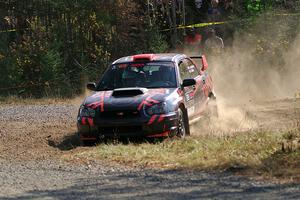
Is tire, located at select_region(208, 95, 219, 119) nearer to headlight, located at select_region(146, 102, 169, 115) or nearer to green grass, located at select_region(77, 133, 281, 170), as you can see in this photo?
headlight, located at select_region(146, 102, 169, 115)

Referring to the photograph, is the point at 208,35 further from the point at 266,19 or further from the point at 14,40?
the point at 14,40

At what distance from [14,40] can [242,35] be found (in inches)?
334

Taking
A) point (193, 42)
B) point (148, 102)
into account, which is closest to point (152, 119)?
point (148, 102)

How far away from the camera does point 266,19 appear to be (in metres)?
24.9

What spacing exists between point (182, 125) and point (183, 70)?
166cm

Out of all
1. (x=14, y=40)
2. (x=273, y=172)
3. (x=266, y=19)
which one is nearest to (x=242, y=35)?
(x=266, y=19)

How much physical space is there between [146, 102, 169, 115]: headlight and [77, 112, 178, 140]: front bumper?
0.08 m

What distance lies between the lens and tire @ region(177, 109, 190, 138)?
11711 millimetres

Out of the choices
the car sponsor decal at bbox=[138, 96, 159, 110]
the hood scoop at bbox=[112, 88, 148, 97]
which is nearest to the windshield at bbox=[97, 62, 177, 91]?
the hood scoop at bbox=[112, 88, 148, 97]

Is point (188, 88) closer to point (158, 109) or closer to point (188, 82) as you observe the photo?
point (188, 82)

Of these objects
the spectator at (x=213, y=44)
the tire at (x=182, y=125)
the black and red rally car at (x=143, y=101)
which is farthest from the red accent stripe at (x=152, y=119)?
the spectator at (x=213, y=44)

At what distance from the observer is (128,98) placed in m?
11.6

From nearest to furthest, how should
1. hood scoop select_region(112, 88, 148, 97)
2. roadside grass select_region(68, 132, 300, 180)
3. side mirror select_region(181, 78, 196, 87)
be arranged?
roadside grass select_region(68, 132, 300, 180)
hood scoop select_region(112, 88, 148, 97)
side mirror select_region(181, 78, 196, 87)

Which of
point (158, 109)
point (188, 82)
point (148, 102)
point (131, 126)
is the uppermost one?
point (188, 82)
